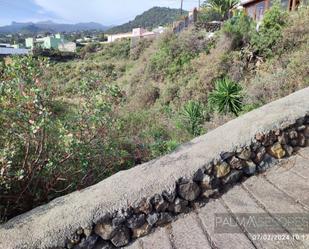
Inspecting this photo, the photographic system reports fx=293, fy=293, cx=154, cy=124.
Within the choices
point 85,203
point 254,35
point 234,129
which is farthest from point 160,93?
point 85,203

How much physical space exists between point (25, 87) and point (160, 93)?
12.0 metres

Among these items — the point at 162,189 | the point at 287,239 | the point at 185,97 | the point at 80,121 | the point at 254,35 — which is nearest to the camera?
the point at 287,239

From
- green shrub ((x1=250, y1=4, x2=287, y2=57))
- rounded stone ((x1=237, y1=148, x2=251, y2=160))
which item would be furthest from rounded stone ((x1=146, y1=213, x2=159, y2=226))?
green shrub ((x1=250, y1=4, x2=287, y2=57))

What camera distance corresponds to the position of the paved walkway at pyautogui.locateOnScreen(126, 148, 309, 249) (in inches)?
83.2

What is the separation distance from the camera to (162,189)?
93.3 inches

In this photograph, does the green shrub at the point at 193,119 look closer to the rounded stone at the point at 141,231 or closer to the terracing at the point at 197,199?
the terracing at the point at 197,199

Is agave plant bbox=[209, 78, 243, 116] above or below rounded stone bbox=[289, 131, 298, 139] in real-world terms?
below

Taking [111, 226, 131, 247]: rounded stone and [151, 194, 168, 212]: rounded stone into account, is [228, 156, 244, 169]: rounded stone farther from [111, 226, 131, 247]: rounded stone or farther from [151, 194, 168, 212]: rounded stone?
[111, 226, 131, 247]: rounded stone

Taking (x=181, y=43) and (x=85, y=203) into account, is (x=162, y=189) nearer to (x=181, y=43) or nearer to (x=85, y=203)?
(x=85, y=203)

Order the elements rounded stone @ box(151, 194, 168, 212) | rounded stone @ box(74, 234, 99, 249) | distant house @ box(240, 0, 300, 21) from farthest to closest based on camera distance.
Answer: distant house @ box(240, 0, 300, 21) < rounded stone @ box(151, 194, 168, 212) < rounded stone @ box(74, 234, 99, 249)

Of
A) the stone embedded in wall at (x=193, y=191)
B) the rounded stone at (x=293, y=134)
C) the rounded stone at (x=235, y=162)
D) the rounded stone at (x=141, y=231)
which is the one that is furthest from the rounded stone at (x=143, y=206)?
the rounded stone at (x=293, y=134)

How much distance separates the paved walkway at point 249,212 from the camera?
211cm

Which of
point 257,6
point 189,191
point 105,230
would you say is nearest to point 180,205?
point 189,191

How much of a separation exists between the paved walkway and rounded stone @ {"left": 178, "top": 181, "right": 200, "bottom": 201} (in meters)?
0.13
